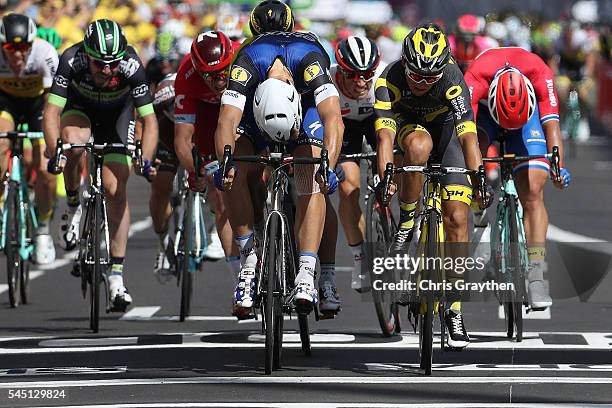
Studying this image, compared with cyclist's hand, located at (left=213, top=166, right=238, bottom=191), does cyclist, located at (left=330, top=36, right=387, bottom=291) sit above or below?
above

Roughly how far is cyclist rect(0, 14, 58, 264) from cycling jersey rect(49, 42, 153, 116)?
1549mm

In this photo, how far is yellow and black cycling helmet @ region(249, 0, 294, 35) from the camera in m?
11.4

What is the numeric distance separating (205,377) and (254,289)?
67 cm

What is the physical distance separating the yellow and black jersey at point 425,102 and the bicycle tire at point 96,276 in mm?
2377

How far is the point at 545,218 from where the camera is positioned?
12727mm

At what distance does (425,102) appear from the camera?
1170 cm

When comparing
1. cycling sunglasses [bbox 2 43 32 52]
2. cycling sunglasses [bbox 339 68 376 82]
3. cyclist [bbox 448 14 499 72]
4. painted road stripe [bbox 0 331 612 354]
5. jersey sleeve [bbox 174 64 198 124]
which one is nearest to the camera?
painted road stripe [bbox 0 331 612 354]

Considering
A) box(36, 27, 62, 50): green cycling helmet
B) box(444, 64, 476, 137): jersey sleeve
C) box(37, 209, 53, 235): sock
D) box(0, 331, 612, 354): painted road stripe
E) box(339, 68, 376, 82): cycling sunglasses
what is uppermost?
box(36, 27, 62, 50): green cycling helmet

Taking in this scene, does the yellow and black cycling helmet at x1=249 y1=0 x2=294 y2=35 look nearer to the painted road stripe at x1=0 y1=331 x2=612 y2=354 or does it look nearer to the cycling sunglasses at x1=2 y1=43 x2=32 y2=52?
the painted road stripe at x1=0 y1=331 x2=612 y2=354

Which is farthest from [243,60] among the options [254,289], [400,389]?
[400,389]

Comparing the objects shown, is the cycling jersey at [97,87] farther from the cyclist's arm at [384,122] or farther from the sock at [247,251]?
the sock at [247,251]

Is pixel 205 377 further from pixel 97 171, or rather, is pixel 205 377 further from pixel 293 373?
pixel 97 171

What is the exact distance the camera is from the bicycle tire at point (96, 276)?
12.8 metres

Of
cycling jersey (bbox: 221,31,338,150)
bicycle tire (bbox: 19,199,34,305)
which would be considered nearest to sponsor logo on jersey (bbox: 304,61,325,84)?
cycling jersey (bbox: 221,31,338,150)
